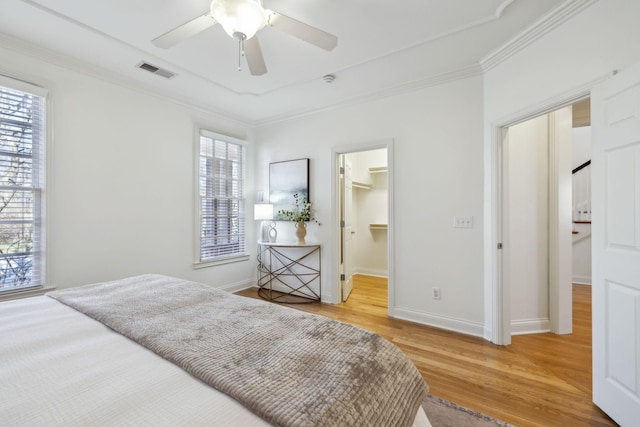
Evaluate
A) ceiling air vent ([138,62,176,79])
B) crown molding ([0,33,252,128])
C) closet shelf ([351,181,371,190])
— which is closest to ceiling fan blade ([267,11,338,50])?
ceiling air vent ([138,62,176,79])

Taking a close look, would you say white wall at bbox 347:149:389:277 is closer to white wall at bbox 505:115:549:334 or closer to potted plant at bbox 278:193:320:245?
potted plant at bbox 278:193:320:245

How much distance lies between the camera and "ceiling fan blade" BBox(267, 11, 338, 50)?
1.61 meters

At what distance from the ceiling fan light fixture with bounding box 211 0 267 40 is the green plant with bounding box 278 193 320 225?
2.47 metres

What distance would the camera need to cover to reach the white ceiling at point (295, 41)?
1953 millimetres

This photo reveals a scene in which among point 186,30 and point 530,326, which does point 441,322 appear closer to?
point 530,326

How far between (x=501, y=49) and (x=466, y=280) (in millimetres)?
2096

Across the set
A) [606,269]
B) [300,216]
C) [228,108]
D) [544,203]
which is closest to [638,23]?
[606,269]

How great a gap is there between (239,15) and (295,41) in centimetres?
95

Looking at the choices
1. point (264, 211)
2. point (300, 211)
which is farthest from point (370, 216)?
point (264, 211)

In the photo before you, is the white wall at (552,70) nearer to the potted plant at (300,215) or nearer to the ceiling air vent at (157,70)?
the potted plant at (300,215)

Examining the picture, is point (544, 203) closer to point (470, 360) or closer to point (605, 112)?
point (605, 112)

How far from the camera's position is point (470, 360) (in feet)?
7.52

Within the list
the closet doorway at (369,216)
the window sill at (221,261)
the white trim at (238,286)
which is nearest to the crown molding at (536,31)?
the closet doorway at (369,216)

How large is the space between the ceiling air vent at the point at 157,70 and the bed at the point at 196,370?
2.28 m
